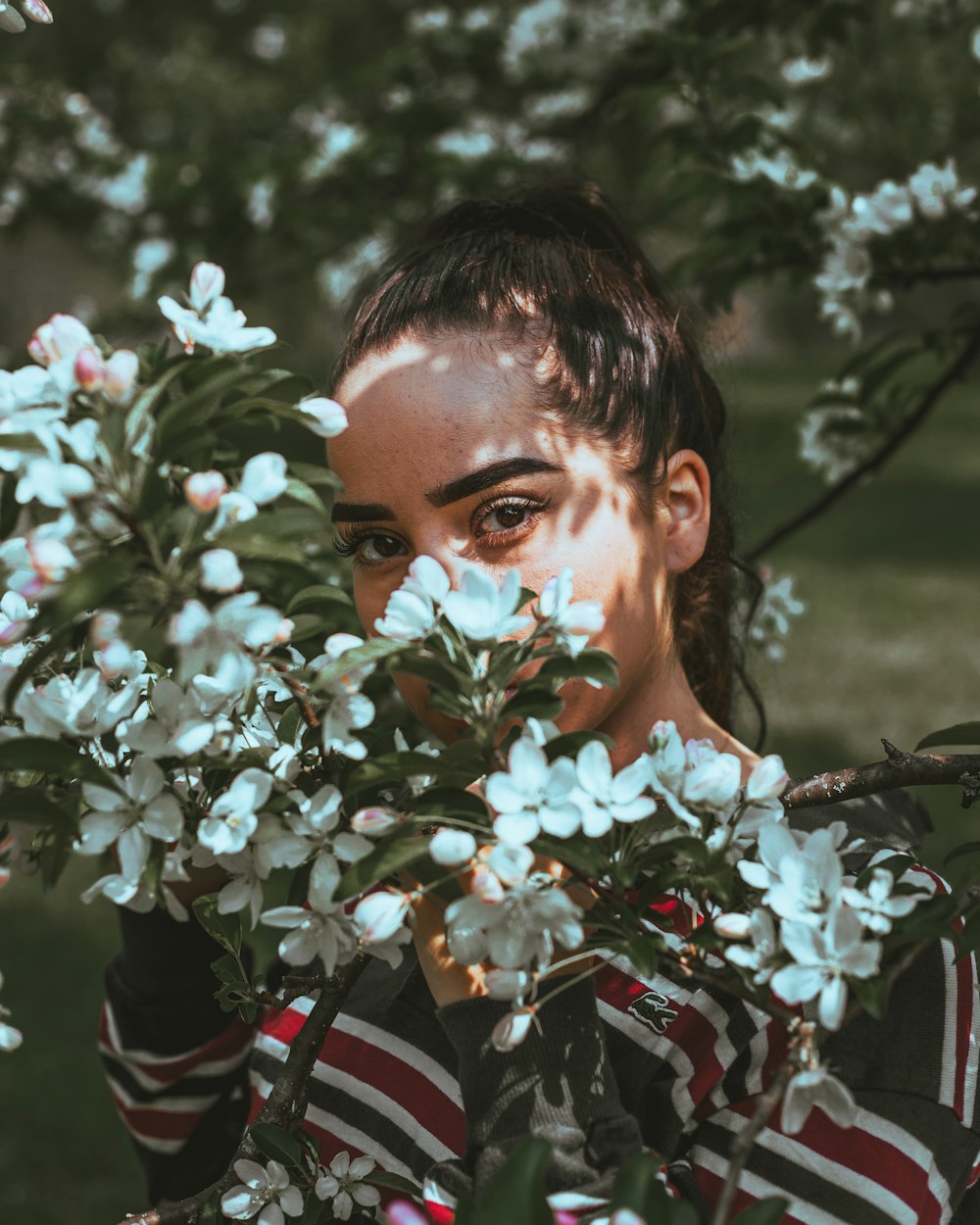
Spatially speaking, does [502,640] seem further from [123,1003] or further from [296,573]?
[123,1003]

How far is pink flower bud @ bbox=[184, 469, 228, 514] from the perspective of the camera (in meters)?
0.88

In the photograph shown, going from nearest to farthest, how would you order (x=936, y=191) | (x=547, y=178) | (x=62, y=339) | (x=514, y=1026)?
(x=62, y=339) → (x=514, y=1026) → (x=936, y=191) → (x=547, y=178)

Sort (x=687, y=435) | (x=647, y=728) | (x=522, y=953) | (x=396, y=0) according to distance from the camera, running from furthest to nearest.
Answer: (x=396, y=0), (x=687, y=435), (x=647, y=728), (x=522, y=953)

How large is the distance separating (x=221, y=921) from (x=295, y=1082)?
16 cm

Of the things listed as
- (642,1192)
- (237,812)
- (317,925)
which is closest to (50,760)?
(237,812)

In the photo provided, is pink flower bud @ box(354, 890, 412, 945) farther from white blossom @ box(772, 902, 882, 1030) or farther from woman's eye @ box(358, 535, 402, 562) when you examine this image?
woman's eye @ box(358, 535, 402, 562)

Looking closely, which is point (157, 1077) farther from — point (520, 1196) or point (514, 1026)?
point (520, 1196)

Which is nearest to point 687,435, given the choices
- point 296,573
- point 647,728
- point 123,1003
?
point 647,728

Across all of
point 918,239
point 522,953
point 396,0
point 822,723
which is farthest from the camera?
point 396,0

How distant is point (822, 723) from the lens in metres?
5.89

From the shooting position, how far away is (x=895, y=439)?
2.56 metres

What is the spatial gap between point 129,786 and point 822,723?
5.17 meters

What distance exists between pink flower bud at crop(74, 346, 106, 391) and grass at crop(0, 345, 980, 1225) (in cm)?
142

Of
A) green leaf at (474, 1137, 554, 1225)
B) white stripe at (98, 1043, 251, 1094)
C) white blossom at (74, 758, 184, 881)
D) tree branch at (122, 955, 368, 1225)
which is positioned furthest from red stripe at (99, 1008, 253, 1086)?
green leaf at (474, 1137, 554, 1225)
